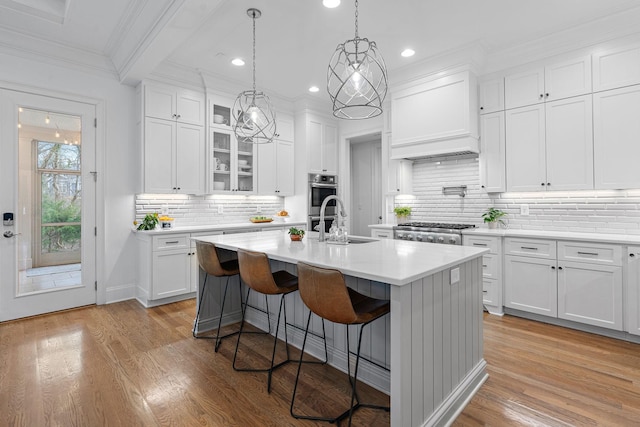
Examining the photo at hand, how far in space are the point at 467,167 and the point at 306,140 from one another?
2.57m

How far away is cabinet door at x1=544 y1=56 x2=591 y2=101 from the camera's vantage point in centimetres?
336

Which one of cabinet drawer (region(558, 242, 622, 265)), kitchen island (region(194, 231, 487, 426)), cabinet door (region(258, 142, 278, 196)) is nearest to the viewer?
kitchen island (region(194, 231, 487, 426))

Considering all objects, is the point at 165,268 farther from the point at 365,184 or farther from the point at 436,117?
the point at 365,184

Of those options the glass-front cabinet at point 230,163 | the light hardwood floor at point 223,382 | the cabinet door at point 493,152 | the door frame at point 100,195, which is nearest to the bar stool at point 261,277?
the light hardwood floor at point 223,382

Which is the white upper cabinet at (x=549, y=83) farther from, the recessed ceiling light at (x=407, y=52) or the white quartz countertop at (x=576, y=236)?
the white quartz countertop at (x=576, y=236)

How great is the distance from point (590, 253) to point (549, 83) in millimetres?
1854

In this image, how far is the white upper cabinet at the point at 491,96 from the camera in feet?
12.9

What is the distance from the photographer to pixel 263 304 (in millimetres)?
3172

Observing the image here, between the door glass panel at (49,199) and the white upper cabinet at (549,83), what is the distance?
5.10 metres

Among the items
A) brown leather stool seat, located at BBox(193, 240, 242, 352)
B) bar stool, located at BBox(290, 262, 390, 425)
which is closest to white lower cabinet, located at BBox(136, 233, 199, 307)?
brown leather stool seat, located at BBox(193, 240, 242, 352)

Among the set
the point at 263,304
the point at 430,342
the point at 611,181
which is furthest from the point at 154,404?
the point at 611,181

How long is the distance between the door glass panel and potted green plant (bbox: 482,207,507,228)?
488cm

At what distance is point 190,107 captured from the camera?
4496 millimetres

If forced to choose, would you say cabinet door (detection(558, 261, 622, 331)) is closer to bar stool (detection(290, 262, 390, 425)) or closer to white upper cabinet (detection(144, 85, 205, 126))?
bar stool (detection(290, 262, 390, 425))
